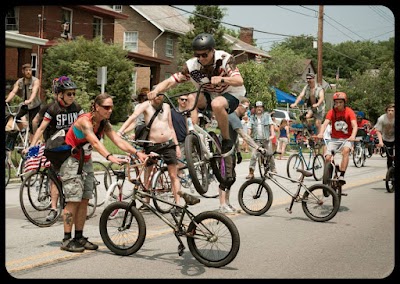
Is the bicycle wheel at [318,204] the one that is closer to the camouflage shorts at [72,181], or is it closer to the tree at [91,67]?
the camouflage shorts at [72,181]

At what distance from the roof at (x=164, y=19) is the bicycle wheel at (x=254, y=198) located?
3516 cm

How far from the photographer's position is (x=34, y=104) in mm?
13953

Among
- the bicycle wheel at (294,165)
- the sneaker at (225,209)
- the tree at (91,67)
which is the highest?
the tree at (91,67)

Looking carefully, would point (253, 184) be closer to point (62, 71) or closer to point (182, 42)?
point (62, 71)

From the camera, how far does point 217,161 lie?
890 cm

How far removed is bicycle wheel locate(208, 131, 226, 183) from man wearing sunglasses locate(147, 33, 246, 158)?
0.69ft

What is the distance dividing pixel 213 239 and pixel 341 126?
19.2ft

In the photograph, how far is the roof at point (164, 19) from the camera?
4684 centimetres

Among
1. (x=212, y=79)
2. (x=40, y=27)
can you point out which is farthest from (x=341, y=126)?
(x=40, y=27)

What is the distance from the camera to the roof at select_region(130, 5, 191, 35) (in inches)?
1844

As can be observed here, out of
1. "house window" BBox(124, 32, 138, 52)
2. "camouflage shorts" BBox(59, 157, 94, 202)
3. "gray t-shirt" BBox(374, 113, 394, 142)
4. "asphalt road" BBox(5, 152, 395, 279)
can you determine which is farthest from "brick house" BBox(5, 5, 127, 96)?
"camouflage shorts" BBox(59, 157, 94, 202)

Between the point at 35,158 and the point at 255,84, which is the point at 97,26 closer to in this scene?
the point at 255,84

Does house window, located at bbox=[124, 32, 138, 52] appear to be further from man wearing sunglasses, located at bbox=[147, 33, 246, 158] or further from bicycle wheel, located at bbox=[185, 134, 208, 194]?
bicycle wheel, located at bbox=[185, 134, 208, 194]

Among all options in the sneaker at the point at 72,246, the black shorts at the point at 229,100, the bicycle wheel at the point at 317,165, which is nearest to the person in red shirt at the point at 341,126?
the black shorts at the point at 229,100
